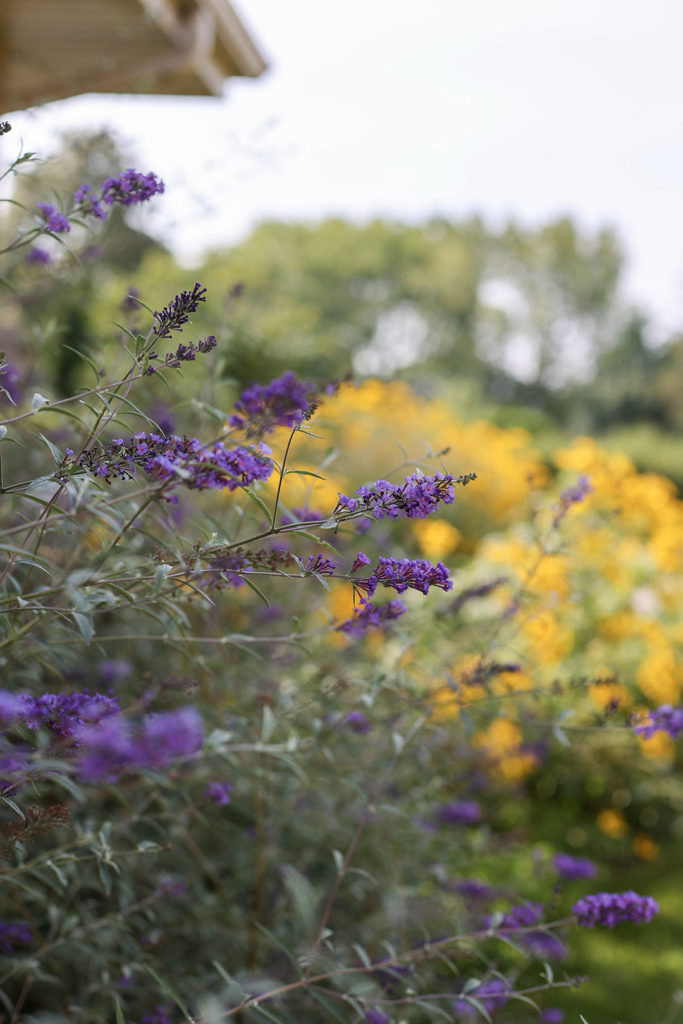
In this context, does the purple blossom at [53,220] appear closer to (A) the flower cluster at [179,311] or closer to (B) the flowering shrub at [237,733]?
(B) the flowering shrub at [237,733]

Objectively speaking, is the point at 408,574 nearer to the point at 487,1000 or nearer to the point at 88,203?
the point at 88,203

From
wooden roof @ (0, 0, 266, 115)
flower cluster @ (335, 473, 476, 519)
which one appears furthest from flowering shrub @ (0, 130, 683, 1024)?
wooden roof @ (0, 0, 266, 115)

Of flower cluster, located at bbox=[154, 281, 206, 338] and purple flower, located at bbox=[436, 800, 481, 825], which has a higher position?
flower cluster, located at bbox=[154, 281, 206, 338]

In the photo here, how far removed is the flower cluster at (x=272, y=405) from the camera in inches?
58.6

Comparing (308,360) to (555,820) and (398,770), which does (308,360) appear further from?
(398,770)

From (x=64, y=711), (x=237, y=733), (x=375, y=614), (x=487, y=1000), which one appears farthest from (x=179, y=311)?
(x=487, y=1000)

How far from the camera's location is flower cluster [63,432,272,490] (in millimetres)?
1046

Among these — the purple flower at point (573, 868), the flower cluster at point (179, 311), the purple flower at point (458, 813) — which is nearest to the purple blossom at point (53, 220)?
the flower cluster at point (179, 311)

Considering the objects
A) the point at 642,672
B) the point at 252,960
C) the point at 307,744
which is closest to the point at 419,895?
the point at 252,960

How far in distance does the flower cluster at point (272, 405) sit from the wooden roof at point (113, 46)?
2.70 metres

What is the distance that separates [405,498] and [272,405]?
0.54m

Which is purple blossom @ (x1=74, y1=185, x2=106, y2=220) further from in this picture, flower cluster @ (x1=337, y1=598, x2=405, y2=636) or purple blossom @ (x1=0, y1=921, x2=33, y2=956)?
purple blossom @ (x1=0, y1=921, x2=33, y2=956)

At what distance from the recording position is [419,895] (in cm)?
267

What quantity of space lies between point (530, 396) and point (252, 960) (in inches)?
1620
